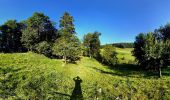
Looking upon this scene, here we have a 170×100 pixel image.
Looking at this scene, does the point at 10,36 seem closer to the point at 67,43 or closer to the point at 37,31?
the point at 37,31

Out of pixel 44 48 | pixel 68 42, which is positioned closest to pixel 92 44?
pixel 44 48

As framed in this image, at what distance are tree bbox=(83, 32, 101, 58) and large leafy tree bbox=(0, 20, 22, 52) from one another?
1025 inches

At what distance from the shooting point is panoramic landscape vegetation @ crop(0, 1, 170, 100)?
34938mm

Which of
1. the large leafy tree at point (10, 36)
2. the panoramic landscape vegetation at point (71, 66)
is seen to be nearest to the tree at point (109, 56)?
the panoramic landscape vegetation at point (71, 66)

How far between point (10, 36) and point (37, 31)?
1852 cm

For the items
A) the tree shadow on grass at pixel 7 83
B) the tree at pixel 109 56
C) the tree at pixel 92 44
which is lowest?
the tree shadow on grass at pixel 7 83

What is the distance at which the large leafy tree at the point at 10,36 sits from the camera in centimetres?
10519

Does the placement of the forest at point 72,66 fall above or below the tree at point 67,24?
below

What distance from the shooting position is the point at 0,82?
117 feet

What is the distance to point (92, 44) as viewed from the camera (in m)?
108

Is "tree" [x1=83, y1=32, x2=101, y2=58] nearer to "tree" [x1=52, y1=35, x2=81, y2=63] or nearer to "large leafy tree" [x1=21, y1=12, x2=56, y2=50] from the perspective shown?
"large leafy tree" [x1=21, y1=12, x2=56, y2=50]

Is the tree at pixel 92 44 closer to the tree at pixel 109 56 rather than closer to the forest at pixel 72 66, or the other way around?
the forest at pixel 72 66

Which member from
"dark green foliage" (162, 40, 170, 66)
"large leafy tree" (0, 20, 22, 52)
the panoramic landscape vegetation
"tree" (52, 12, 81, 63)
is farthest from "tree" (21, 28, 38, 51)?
"dark green foliage" (162, 40, 170, 66)

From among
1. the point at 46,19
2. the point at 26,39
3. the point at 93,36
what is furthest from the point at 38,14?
the point at 93,36
